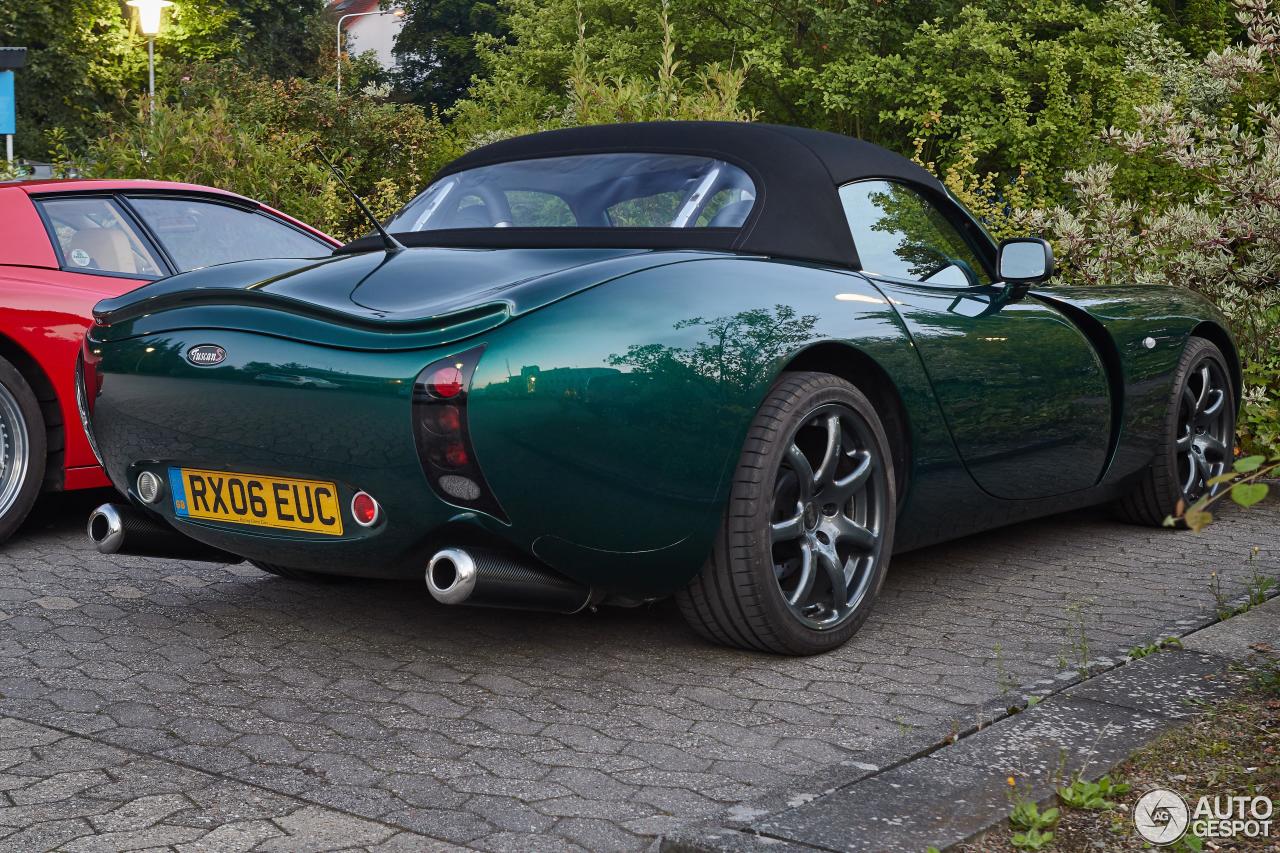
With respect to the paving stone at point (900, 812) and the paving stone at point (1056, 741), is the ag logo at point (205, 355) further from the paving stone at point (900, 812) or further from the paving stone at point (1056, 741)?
the paving stone at point (1056, 741)

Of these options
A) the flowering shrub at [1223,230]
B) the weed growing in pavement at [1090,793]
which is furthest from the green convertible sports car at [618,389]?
the flowering shrub at [1223,230]

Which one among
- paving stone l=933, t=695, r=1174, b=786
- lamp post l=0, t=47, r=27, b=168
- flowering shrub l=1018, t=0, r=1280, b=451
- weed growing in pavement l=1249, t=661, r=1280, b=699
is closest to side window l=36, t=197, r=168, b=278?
paving stone l=933, t=695, r=1174, b=786

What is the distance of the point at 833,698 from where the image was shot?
355cm

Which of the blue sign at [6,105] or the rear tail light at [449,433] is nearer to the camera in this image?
the rear tail light at [449,433]

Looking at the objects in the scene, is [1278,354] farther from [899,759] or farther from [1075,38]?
[1075,38]

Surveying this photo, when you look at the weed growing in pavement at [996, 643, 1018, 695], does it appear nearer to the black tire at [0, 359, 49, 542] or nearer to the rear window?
the rear window

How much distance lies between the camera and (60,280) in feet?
18.3

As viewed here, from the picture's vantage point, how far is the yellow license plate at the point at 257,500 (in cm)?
344

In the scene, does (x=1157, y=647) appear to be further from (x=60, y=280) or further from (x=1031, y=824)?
(x=60, y=280)

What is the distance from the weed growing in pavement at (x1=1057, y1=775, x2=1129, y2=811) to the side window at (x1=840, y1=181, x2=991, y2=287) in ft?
6.59

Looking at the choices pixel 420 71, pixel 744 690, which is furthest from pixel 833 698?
pixel 420 71

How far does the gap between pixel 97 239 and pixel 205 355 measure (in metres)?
2.69

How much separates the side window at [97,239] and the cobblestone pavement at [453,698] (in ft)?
4.16

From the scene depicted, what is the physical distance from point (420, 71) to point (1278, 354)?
55601mm
